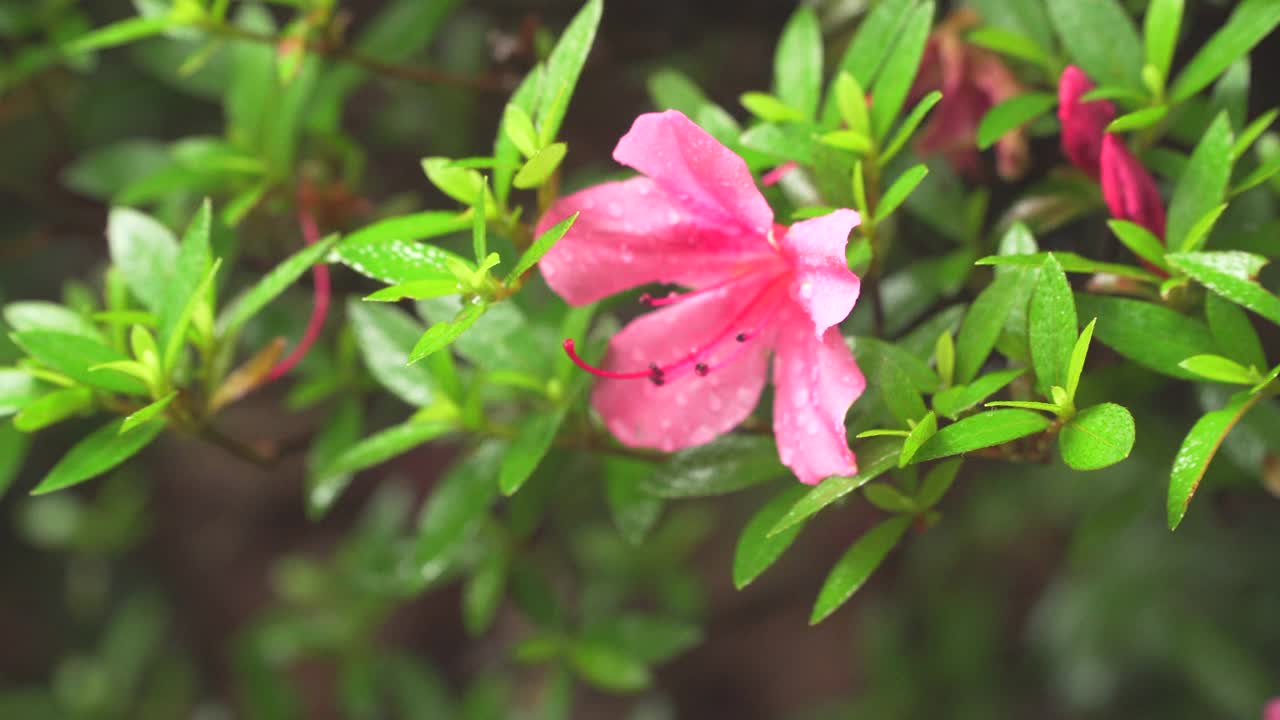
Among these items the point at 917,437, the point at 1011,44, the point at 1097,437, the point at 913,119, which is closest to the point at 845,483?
the point at 917,437

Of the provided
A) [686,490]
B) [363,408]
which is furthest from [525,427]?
[363,408]

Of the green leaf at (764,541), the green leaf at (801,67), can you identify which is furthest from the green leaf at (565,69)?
the green leaf at (764,541)

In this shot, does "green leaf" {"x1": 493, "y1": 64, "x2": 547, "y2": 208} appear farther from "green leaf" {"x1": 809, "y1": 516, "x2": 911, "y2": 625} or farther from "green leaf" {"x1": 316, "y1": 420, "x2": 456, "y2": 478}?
"green leaf" {"x1": 809, "y1": 516, "x2": 911, "y2": 625}

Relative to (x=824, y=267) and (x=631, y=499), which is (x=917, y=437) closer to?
(x=824, y=267)

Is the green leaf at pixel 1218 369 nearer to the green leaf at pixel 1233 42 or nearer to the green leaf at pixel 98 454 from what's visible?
the green leaf at pixel 1233 42

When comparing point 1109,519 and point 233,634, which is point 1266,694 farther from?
point 233,634
